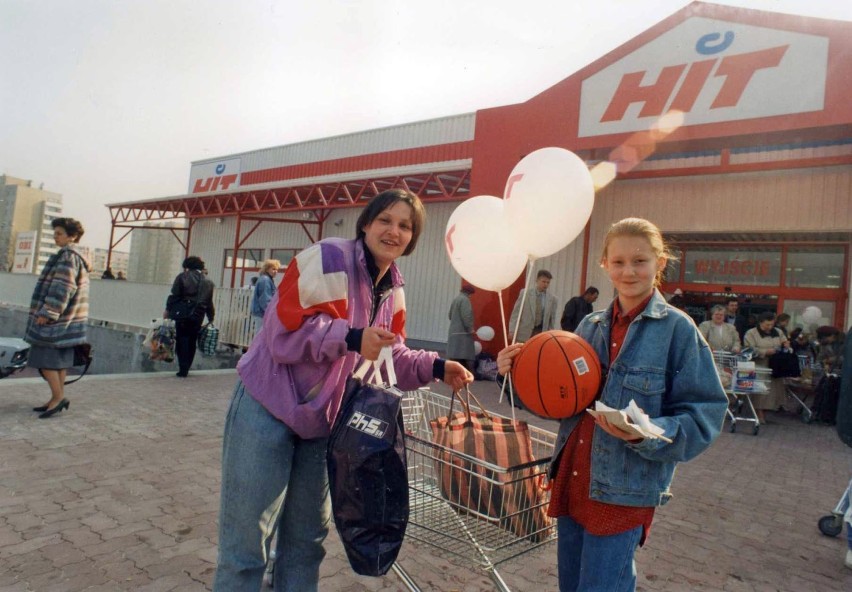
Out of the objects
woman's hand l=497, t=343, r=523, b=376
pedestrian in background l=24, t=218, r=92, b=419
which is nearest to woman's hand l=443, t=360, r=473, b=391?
woman's hand l=497, t=343, r=523, b=376

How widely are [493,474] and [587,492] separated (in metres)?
0.34

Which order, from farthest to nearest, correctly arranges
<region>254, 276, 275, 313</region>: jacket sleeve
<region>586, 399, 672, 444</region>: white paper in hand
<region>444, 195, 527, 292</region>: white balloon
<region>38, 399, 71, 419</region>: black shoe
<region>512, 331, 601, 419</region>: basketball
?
<region>254, 276, 275, 313</region>: jacket sleeve
<region>38, 399, 71, 419</region>: black shoe
<region>444, 195, 527, 292</region>: white balloon
<region>512, 331, 601, 419</region>: basketball
<region>586, 399, 672, 444</region>: white paper in hand

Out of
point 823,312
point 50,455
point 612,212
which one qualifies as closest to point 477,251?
point 50,455

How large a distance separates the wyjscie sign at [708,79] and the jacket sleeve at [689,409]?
8052mm

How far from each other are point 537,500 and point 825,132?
28.4 feet

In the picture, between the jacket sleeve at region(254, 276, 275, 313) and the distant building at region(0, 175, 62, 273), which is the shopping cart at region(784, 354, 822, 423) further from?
the distant building at region(0, 175, 62, 273)

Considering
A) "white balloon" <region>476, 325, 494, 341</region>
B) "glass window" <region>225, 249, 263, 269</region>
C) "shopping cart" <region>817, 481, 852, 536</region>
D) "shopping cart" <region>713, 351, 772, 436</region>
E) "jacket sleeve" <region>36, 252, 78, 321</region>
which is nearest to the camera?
"shopping cart" <region>817, 481, 852, 536</region>

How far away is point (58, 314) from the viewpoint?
538cm

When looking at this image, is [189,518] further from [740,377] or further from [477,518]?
[740,377]

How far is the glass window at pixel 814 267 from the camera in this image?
965cm

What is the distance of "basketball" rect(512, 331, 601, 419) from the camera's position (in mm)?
1875

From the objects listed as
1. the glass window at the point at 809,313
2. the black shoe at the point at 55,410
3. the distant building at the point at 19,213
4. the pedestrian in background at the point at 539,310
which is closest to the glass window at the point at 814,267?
the glass window at the point at 809,313

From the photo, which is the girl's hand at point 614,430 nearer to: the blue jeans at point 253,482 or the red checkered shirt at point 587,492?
Answer: the red checkered shirt at point 587,492

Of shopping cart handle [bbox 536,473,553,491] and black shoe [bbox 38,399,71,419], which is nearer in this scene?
shopping cart handle [bbox 536,473,553,491]
